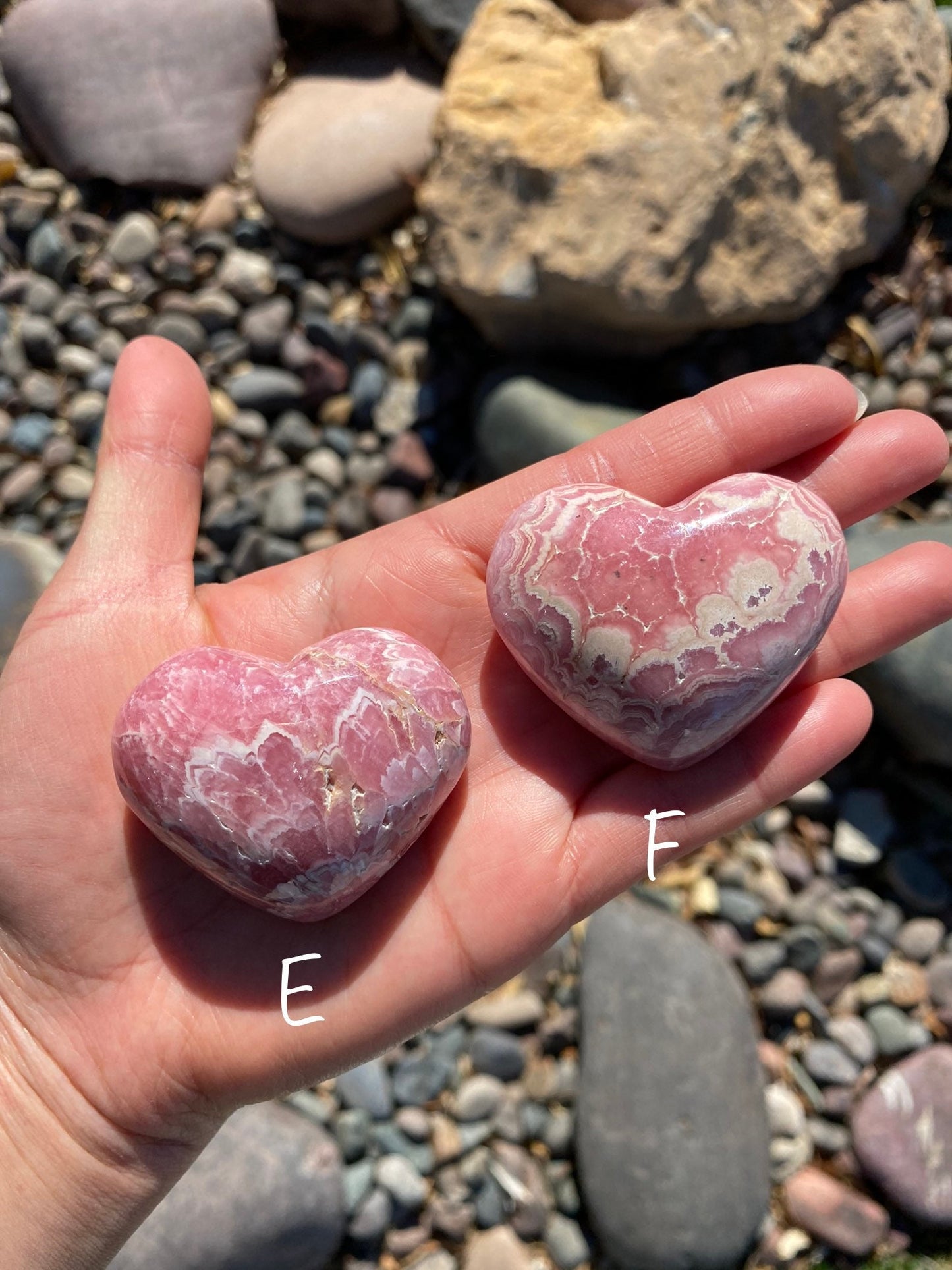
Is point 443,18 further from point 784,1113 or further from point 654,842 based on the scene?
point 784,1113

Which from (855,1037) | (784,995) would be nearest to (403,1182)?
(784,995)

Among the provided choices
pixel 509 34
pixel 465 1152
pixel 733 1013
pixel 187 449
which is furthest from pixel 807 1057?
pixel 509 34

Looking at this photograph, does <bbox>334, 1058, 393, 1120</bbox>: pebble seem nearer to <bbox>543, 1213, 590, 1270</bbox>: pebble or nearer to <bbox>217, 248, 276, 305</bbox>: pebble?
<bbox>543, 1213, 590, 1270</bbox>: pebble

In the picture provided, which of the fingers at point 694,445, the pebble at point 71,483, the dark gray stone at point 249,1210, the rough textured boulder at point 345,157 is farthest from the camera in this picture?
the rough textured boulder at point 345,157

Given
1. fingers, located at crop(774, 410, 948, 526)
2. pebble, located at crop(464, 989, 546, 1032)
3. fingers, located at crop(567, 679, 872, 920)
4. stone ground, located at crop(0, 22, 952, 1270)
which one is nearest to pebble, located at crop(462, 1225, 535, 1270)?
stone ground, located at crop(0, 22, 952, 1270)

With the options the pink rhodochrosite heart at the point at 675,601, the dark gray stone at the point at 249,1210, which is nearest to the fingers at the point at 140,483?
the pink rhodochrosite heart at the point at 675,601

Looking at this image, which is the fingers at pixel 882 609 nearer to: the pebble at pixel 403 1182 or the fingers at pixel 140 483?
the fingers at pixel 140 483

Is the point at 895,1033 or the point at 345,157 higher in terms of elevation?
the point at 345,157
